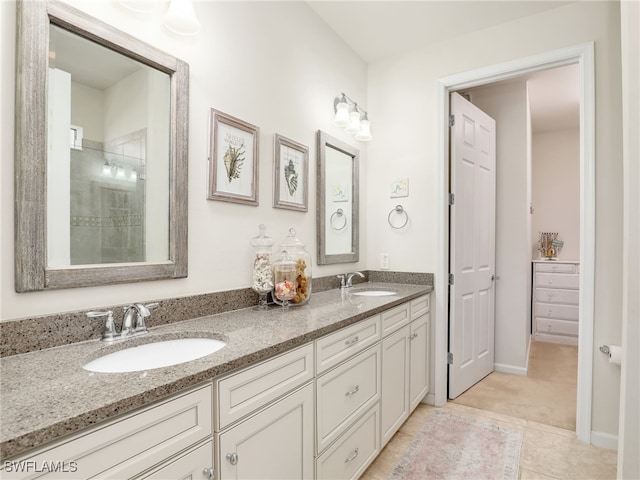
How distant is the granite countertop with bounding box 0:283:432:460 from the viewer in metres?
0.63

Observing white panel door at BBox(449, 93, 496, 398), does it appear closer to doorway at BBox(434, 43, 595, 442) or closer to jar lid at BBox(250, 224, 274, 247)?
doorway at BBox(434, 43, 595, 442)

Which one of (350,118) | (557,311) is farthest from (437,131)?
(557,311)

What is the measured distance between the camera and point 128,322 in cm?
117

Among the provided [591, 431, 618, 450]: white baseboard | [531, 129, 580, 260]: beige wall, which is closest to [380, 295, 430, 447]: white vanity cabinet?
[591, 431, 618, 450]: white baseboard

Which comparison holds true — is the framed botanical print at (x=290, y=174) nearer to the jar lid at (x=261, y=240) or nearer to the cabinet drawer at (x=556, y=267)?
the jar lid at (x=261, y=240)

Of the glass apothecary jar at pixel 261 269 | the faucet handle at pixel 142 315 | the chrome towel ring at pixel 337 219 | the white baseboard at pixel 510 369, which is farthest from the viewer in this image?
the white baseboard at pixel 510 369

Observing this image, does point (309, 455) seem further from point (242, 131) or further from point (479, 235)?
point (479, 235)

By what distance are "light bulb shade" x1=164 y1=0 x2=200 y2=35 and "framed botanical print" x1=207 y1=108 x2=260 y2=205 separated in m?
0.33

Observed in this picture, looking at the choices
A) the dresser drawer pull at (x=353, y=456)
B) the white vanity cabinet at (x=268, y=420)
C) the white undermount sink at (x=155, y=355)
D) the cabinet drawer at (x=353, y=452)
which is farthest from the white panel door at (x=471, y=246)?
the white undermount sink at (x=155, y=355)

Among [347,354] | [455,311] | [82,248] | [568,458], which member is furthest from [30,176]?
[568,458]

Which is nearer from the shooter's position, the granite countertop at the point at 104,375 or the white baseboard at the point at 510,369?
the granite countertop at the point at 104,375

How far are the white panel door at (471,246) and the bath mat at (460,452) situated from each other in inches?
16.8

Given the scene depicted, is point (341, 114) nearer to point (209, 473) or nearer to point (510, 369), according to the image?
point (209, 473)

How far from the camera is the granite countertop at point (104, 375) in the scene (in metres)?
0.63
